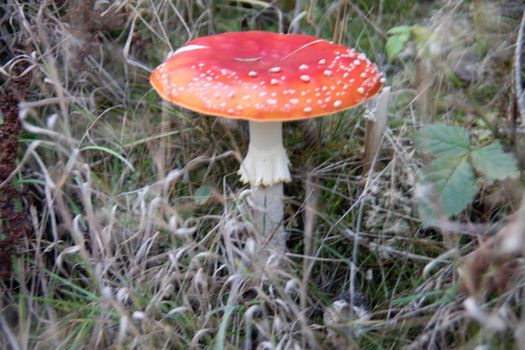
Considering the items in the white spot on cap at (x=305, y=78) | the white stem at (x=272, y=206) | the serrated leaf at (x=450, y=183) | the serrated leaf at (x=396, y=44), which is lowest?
the white stem at (x=272, y=206)

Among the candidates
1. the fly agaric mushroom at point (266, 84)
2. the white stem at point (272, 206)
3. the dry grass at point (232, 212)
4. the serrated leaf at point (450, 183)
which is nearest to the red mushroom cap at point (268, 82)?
the fly agaric mushroom at point (266, 84)

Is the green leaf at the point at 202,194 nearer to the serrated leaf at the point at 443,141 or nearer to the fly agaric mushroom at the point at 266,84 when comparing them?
the fly agaric mushroom at the point at 266,84

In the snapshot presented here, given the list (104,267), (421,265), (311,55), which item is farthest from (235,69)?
(421,265)

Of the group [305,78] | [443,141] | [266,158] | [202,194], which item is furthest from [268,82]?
[202,194]

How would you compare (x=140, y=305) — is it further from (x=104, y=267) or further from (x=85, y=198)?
(x=85, y=198)

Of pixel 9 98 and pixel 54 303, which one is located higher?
pixel 9 98

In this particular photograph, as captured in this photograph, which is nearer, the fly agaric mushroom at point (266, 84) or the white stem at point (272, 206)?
the fly agaric mushroom at point (266, 84)

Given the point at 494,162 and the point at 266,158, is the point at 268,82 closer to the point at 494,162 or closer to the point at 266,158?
the point at 266,158
